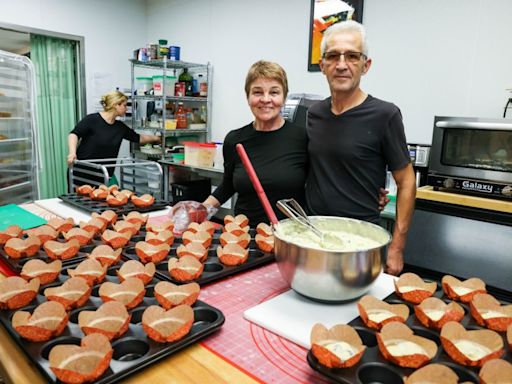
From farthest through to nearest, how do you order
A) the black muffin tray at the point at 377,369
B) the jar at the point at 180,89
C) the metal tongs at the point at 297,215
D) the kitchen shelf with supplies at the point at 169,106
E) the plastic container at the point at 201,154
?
the jar at the point at 180,89 → the kitchen shelf with supplies at the point at 169,106 → the plastic container at the point at 201,154 → the metal tongs at the point at 297,215 → the black muffin tray at the point at 377,369

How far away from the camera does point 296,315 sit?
86 cm

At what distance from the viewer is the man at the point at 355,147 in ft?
4.66

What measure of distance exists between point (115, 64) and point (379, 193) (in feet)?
13.9

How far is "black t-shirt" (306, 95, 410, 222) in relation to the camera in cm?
143

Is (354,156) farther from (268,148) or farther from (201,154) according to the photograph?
(201,154)

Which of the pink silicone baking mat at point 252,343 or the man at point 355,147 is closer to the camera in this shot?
the pink silicone baking mat at point 252,343

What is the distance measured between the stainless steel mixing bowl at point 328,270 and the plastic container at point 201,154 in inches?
119

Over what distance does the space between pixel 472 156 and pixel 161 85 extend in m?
3.05

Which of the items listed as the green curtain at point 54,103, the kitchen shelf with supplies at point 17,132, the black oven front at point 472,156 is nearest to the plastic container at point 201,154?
the kitchen shelf with supplies at point 17,132

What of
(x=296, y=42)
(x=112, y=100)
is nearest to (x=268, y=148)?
(x=296, y=42)

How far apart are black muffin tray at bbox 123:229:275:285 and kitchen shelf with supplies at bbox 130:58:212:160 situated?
309cm

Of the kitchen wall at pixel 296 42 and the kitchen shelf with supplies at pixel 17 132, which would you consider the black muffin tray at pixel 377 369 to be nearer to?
the kitchen wall at pixel 296 42

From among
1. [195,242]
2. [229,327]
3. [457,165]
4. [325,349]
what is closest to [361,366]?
[325,349]

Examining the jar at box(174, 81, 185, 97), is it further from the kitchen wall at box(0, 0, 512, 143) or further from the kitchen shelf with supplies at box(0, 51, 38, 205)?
the kitchen shelf with supplies at box(0, 51, 38, 205)
